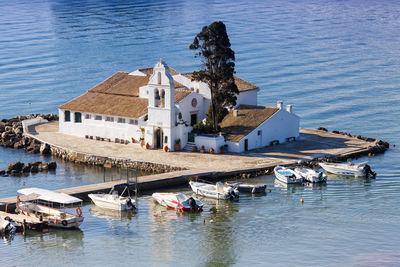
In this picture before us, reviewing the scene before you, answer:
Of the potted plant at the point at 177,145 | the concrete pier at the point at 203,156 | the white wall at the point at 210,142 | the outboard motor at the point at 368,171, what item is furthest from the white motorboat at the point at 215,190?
the outboard motor at the point at 368,171

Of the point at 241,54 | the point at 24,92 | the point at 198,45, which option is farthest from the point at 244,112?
the point at 241,54

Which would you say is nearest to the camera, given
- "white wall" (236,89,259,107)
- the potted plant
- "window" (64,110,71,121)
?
the potted plant

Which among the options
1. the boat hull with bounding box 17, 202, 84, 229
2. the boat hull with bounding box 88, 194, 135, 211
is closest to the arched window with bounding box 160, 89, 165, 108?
the boat hull with bounding box 88, 194, 135, 211

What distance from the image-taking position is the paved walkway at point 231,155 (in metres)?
67.5

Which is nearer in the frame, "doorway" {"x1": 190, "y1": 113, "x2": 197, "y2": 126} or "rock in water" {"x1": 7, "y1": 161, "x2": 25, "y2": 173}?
"rock in water" {"x1": 7, "y1": 161, "x2": 25, "y2": 173}

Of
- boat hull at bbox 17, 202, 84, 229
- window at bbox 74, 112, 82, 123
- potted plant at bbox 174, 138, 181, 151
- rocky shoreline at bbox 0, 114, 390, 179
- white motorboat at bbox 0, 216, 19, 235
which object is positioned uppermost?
window at bbox 74, 112, 82, 123

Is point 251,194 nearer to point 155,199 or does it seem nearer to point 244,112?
point 155,199

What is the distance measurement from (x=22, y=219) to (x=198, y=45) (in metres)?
25.0

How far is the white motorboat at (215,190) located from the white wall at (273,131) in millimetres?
9088

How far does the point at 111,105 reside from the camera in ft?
250

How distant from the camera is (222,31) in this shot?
71.7 metres

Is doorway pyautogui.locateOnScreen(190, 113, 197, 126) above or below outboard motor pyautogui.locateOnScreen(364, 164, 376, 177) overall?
above

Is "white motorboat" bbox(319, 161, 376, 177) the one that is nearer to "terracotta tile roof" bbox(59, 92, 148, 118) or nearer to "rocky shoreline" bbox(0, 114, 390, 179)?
"rocky shoreline" bbox(0, 114, 390, 179)

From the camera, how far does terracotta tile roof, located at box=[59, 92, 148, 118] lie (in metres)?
74.3
